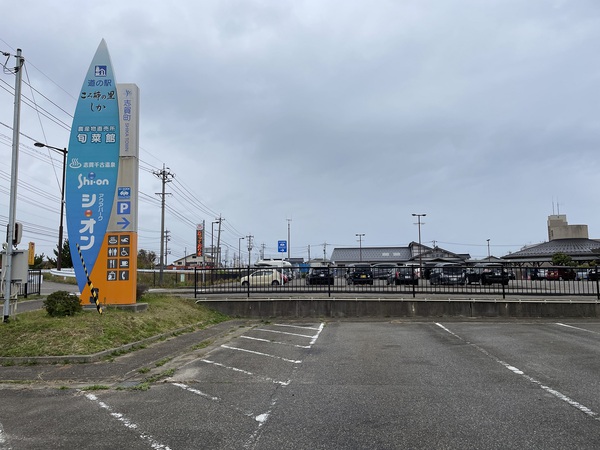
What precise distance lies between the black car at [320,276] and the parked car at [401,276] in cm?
255

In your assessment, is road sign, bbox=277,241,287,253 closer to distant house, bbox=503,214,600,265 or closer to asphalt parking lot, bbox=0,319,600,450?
distant house, bbox=503,214,600,265

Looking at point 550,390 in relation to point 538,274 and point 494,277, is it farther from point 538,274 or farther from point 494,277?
point 538,274

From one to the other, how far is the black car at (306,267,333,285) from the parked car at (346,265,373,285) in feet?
2.82

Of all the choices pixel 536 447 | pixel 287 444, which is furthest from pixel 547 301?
pixel 287 444

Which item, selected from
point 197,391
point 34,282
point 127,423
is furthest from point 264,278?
point 127,423

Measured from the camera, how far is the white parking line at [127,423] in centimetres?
431

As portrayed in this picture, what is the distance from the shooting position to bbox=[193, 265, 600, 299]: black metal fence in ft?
59.0

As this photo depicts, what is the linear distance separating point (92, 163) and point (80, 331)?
5.64 metres

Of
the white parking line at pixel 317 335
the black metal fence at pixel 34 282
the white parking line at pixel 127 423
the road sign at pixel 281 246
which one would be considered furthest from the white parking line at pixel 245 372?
the road sign at pixel 281 246

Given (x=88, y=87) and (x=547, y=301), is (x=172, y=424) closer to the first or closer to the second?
(x=88, y=87)

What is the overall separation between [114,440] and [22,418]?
5.38 feet

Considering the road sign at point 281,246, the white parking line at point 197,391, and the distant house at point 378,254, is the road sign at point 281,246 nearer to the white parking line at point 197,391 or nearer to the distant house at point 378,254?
the distant house at point 378,254

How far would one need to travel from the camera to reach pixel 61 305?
10.7 meters

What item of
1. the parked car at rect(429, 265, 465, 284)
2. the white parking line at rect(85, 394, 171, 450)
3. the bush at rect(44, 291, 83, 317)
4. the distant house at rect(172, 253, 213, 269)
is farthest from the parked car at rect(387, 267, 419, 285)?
the distant house at rect(172, 253, 213, 269)
